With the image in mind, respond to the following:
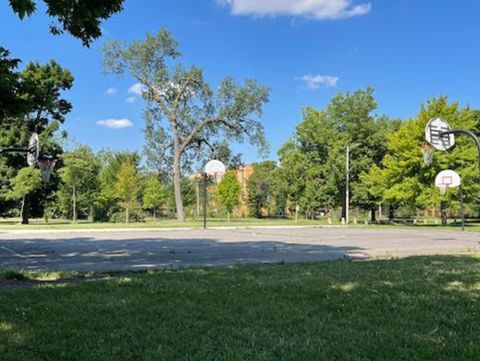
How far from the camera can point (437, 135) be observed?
529 inches

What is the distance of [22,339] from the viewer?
15.6 ft

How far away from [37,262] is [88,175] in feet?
153

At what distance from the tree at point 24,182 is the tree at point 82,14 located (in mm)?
41145

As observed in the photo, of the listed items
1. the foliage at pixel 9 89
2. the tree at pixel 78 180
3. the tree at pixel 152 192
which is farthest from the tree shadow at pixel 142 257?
the tree at pixel 152 192

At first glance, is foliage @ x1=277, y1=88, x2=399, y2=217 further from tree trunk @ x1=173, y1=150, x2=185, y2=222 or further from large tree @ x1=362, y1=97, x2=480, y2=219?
tree trunk @ x1=173, y1=150, x2=185, y2=222

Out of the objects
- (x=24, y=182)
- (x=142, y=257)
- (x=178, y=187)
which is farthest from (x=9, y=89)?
(x=178, y=187)

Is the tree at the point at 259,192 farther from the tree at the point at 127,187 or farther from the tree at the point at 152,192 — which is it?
the tree at the point at 127,187

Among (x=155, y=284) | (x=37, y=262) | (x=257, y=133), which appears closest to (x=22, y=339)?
(x=155, y=284)

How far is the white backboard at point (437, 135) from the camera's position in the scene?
13.4 meters

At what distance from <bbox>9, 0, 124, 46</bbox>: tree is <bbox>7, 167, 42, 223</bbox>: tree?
41145 mm

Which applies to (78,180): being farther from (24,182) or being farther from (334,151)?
(334,151)

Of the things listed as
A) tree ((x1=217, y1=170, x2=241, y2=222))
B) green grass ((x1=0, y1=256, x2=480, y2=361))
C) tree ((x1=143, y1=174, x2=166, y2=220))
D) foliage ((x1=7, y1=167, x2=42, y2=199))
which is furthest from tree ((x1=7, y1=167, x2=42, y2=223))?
green grass ((x1=0, y1=256, x2=480, y2=361))

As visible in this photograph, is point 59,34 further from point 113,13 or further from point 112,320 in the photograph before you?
point 112,320

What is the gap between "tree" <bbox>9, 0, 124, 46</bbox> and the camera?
22.6 feet
